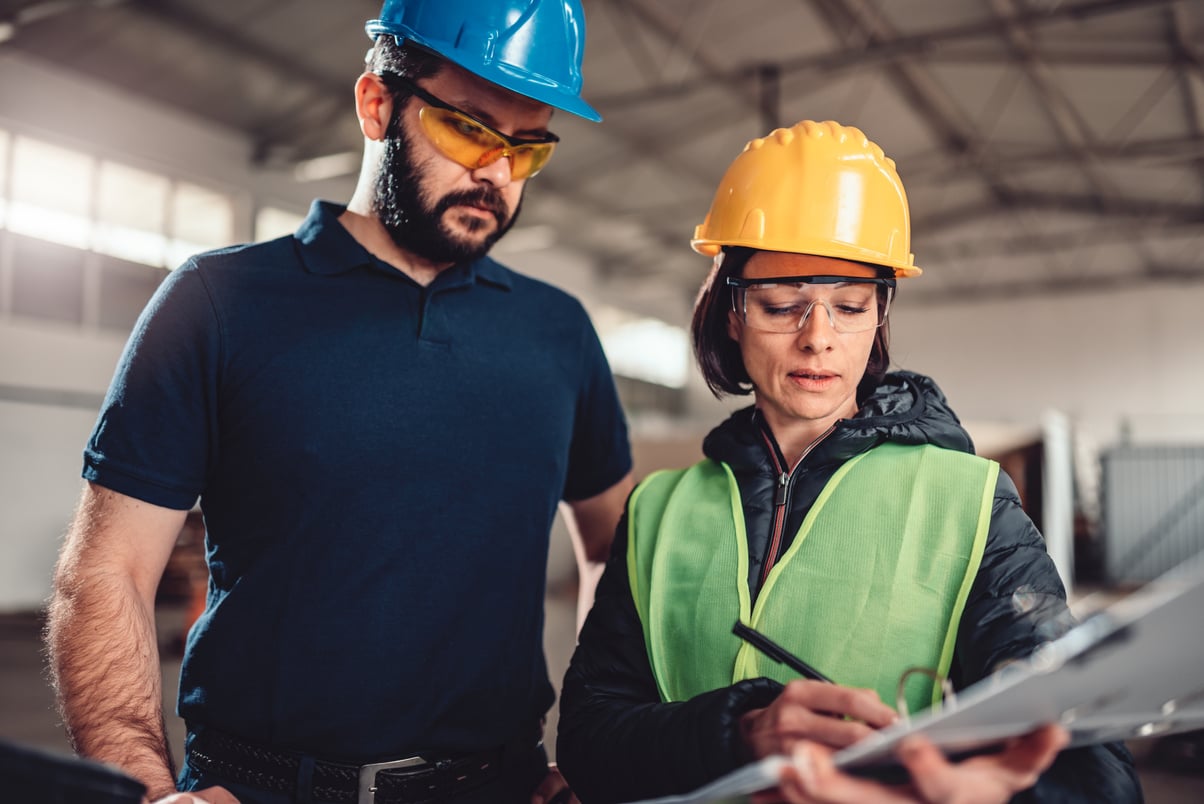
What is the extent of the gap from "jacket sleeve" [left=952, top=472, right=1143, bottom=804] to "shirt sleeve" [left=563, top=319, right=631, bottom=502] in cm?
109

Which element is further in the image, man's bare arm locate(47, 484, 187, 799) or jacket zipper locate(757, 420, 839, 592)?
man's bare arm locate(47, 484, 187, 799)

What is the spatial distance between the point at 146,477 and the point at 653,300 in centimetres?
2091

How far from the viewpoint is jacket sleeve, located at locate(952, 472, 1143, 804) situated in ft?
3.56

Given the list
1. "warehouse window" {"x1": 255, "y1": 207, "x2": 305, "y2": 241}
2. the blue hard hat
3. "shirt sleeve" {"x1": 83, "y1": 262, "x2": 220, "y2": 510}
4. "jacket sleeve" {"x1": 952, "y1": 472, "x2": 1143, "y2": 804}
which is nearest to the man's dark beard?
the blue hard hat

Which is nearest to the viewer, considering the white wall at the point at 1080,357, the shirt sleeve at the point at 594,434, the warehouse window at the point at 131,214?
the shirt sleeve at the point at 594,434

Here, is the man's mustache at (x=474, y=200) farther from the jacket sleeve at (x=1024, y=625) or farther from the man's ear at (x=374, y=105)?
the jacket sleeve at (x=1024, y=625)

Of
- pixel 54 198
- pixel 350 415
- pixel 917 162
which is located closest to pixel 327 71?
pixel 54 198

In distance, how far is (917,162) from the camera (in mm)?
14844

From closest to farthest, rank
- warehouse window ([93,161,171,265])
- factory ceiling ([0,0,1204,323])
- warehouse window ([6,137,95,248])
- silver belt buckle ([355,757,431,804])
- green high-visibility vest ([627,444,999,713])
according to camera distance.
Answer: green high-visibility vest ([627,444,999,713]) → silver belt buckle ([355,757,431,804]) → factory ceiling ([0,0,1204,323]) → warehouse window ([6,137,95,248]) → warehouse window ([93,161,171,265])

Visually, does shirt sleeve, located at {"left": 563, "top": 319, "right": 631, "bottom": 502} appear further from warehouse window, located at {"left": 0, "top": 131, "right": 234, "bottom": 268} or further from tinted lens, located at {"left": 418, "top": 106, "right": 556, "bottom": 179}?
warehouse window, located at {"left": 0, "top": 131, "right": 234, "bottom": 268}

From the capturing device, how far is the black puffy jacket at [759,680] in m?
1.18

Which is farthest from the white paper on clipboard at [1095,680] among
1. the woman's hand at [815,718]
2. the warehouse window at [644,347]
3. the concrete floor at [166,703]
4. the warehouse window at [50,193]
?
the warehouse window at [644,347]

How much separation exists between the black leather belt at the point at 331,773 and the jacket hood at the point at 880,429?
835 millimetres

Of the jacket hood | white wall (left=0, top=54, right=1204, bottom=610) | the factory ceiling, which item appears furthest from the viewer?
white wall (left=0, top=54, right=1204, bottom=610)
